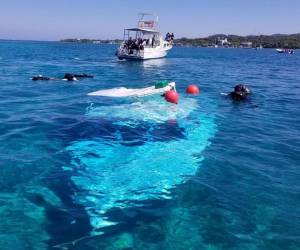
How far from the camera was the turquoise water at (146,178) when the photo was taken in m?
9.28

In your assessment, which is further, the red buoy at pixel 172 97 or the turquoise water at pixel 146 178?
the red buoy at pixel 172 97

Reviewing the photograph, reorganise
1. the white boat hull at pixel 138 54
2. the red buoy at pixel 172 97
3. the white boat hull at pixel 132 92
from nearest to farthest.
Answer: the red buoy at pixel 172 97 → the white boat hull at pixel 132 92 → the white boat hull at pixel 138 54

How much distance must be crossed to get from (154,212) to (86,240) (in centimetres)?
217

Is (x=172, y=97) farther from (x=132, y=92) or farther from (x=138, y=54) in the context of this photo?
(x=138, y=54)

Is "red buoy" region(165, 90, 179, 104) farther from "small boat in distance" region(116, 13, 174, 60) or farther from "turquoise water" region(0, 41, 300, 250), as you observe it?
"small boat in distance" region(116, 13, 174, 60)

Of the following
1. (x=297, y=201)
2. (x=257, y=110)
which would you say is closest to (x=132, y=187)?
(x=297, y=201)

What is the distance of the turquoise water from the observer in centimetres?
928

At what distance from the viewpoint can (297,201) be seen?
11359 mm

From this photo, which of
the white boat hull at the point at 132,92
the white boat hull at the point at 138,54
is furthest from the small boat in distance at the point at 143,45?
the white boat hull at the point at 132,92

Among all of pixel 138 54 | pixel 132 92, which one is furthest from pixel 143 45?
pixel 132 92

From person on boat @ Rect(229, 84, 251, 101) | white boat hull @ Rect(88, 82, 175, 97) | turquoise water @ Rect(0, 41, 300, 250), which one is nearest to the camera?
turquoise water @ Rect(0, 41, 300, 250)

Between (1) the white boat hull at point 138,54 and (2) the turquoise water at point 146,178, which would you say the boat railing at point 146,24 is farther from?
(2) the turquoise water at point 146,178

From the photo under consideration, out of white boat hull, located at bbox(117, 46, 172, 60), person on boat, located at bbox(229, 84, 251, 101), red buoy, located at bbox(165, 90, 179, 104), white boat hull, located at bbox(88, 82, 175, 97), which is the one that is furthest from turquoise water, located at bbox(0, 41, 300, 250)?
white boat hull, located at bbox(117, 46, 172, 60)

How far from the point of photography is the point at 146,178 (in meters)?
12.5
